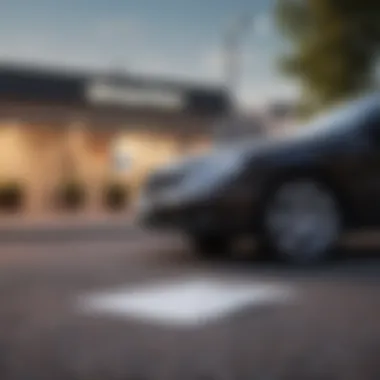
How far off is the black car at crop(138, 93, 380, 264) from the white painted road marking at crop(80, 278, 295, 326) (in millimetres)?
278

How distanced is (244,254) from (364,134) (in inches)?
50.2

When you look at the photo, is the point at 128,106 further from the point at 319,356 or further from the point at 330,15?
the point at 319,356

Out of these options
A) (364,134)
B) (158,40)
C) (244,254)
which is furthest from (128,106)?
(244,254)

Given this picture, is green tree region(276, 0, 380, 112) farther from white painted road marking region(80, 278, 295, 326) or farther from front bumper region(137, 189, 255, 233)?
front bumper region(137, 189, 255, 233)

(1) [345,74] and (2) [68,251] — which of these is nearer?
(1) [345,74]

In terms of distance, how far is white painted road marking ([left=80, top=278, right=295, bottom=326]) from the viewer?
10.4ft

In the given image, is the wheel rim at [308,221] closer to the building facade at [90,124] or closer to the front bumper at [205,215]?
the front bumper at [205,215]

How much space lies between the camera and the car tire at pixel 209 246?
14.9 feet

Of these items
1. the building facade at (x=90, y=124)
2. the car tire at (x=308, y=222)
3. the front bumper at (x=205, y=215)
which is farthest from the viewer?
the car tire at (x=308, y=222)

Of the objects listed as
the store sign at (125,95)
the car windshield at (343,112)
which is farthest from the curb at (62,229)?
the car windshield at (343,112)

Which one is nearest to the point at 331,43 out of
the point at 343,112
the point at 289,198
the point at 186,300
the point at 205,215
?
the point at 343,112

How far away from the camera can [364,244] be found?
5.15 m

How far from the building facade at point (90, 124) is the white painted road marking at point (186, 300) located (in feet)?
3.22

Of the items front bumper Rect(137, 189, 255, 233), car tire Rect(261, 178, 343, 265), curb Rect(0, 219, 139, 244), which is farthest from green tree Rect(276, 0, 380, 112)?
car tire Rect(261, 178, 343, 265)
